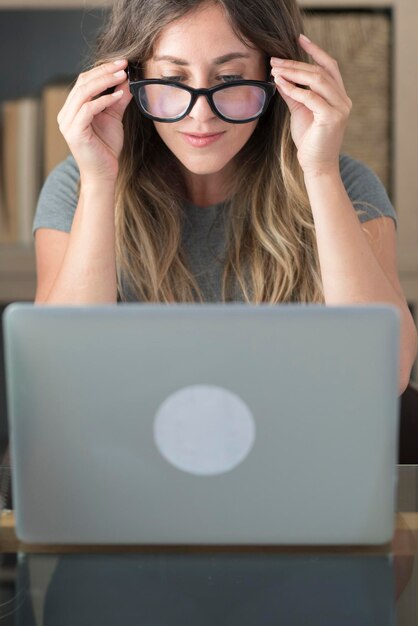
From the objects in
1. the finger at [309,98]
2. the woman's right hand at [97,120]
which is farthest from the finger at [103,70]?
the finger at [309,98]

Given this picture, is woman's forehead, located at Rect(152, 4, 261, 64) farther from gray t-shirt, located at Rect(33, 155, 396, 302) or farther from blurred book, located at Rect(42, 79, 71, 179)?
blurred book, located at Rect(42, 79, 71, 179)

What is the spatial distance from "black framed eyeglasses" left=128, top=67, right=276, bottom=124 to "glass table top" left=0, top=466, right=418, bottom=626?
0.75 m

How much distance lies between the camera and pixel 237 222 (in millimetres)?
1738

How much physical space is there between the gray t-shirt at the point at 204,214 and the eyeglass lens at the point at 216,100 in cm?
30

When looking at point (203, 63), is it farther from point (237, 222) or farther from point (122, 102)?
point (237, 222)

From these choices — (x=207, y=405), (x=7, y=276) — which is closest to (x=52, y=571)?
(x=207, y=405)

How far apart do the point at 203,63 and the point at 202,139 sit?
4.9 inches

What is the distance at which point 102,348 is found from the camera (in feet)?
2.78

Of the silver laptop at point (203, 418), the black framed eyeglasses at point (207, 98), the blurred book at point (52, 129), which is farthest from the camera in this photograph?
the blurred book at point (52, 129)

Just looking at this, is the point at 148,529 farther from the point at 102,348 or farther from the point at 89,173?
the point at 89,173

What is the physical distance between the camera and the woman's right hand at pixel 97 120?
1.51 meters

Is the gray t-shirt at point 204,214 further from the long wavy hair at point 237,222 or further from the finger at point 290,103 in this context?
the finger at point 290,103

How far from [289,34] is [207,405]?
2.96 feet

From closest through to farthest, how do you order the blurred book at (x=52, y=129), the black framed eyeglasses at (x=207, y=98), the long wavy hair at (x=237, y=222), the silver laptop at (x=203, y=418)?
the silver laptop at (x=203, y=418)
the black framed eyeglasses at (x=207, y=98)
the long wavy hair at (x=237, y=222)
the blurred book at (x=52, y=129)
